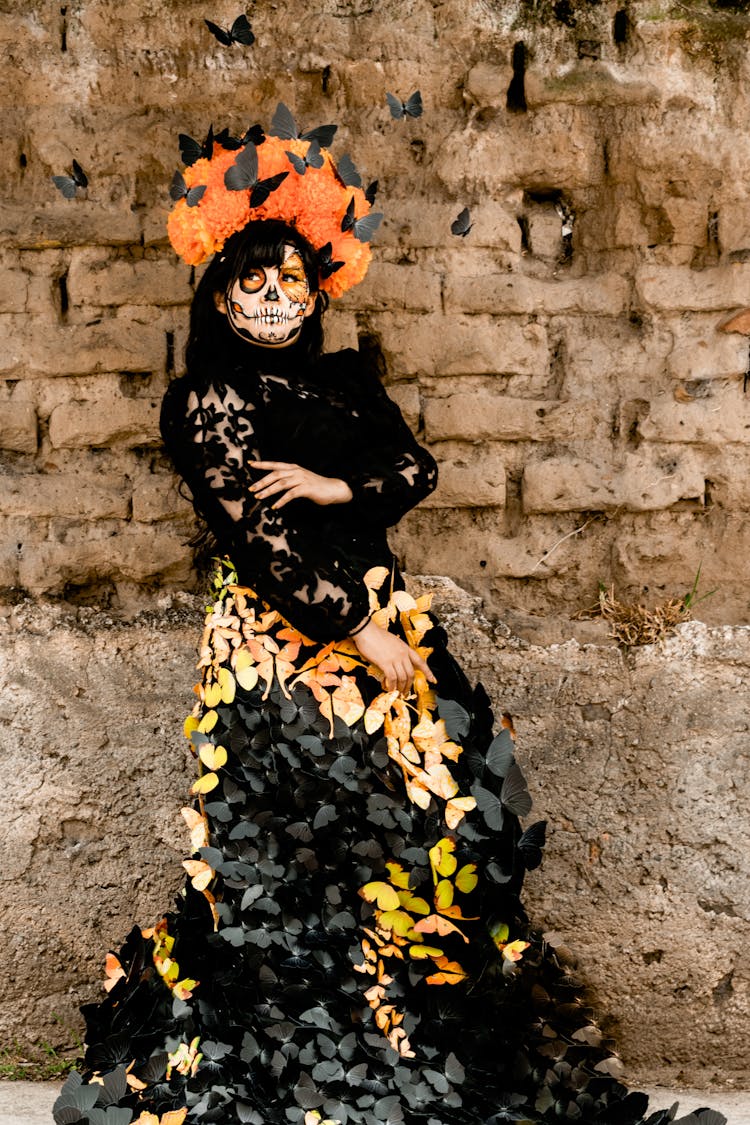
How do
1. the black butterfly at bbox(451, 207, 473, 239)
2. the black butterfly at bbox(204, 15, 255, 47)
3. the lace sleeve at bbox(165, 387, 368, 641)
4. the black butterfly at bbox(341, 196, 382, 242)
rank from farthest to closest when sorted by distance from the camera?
1. the black butterfly at bbox(451, 207, 473, 239)
2. the black butterfly at bbox(204, 15, 255, 47)
3. the black butterfly at bbox(341, 196, 382, 242)
4. the lace sleeve at bbox(165, 387, 368, 641)

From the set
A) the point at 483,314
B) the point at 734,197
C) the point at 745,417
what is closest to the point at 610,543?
the point at 745,417

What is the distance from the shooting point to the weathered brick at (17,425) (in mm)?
2902

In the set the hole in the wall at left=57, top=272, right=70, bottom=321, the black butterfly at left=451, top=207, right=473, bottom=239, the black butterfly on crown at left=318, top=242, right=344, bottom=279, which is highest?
the black butterfly at left=451, top=207, right=473, bottom=239

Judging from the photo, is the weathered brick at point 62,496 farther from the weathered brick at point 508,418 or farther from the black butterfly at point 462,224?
the black butterfly at point 462,224

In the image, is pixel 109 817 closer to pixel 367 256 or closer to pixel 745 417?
pixel 367 256

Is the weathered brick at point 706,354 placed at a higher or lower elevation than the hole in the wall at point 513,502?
higher

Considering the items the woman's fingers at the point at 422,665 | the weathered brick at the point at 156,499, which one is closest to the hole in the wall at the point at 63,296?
the weathered brick at the point at 156,499

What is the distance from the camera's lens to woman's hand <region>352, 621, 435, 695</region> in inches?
89.3

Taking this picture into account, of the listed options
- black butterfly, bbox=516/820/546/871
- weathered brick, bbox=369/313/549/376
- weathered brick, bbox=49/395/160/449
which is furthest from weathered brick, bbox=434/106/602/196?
black butterfly, bbox=516/820/546/871

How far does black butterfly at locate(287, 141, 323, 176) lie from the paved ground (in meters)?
2.15

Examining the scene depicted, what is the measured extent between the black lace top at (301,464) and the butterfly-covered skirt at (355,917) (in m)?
0.12

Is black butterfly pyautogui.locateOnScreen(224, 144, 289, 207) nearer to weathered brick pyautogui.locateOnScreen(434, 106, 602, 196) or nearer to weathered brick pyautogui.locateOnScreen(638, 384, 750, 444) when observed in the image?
weathered brick pyautogui.locateOnScreen(434, 106, 602, 196)

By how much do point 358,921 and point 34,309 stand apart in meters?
1.72

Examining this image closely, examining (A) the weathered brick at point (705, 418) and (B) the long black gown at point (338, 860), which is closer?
(B) the long black gown at point (338, 860)
